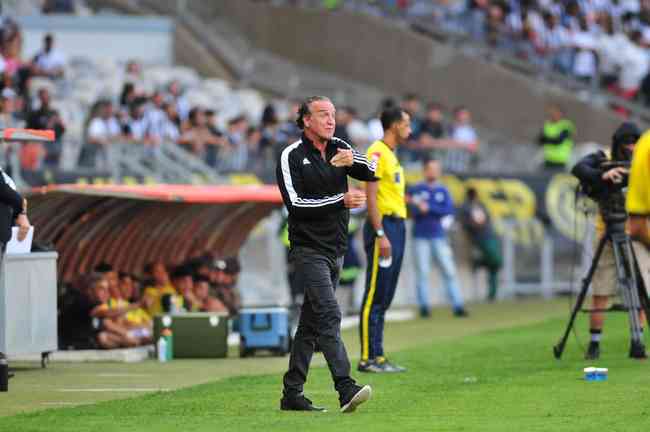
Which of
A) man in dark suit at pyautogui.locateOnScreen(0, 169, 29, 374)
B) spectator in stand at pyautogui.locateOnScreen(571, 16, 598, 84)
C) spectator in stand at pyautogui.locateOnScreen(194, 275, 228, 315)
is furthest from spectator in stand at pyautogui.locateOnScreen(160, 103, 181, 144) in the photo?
man in dark suit at pyautogui.locateOnScreen(0, 169, 29, 374)

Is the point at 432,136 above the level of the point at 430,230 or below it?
above

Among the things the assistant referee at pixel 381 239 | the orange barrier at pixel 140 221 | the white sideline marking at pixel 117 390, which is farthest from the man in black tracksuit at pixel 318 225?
the orange barrier at pixel 140 221

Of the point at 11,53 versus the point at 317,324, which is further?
the point at 11,53

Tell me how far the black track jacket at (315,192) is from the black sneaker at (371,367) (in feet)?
11.4

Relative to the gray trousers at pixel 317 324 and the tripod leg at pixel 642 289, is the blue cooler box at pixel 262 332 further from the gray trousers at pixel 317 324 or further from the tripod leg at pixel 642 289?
the gray trousers at pixel 317 324

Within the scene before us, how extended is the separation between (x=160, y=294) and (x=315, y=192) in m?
8.95

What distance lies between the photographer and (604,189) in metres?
17.4

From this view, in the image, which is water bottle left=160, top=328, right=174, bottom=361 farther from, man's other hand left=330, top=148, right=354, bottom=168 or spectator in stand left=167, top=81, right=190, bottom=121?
spectator in stand left=167, top=81, right=190, bottom=121

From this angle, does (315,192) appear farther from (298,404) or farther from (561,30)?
(561,30)

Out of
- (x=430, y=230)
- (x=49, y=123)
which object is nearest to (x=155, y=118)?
(x=49, y=123)

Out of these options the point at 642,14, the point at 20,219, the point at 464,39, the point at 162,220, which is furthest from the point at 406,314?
the point at 642,14

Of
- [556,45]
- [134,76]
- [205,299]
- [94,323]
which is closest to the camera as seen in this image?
[94,323]

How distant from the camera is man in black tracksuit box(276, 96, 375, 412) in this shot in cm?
1327

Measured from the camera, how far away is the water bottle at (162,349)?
1933 cm
